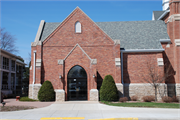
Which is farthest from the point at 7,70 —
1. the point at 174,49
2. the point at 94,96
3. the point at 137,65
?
the point at 174,49

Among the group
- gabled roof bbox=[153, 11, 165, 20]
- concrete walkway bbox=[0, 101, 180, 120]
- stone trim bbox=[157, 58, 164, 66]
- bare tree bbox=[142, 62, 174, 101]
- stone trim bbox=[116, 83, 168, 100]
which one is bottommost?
concrete walkway bbox=[0, 101, 180, 120]

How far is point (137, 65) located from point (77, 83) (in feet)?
25.2

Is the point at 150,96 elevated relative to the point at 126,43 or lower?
lower

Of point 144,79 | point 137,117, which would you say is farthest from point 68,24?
point 137,117

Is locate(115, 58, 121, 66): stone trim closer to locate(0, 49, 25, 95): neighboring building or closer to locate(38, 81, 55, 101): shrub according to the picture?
locate(38, 81, 55, 101): shrub

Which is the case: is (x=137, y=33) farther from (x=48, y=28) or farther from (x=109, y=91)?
(x=48, y=28)

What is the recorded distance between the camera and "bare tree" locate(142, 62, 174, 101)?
21939mm

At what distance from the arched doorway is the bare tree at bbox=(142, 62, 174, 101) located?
7295mm

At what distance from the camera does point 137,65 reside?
78.2 feet

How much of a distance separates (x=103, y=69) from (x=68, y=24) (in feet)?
22.4

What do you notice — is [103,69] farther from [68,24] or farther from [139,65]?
[68,24]

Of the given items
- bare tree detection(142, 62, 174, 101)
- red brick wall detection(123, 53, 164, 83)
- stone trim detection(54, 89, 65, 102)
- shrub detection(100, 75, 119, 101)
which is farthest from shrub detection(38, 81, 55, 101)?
bare tree detection(142, 62, 174, 101)

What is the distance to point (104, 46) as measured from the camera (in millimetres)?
23297

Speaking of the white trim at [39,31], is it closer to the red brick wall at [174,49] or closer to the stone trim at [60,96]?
the stone trim at [60,96]
